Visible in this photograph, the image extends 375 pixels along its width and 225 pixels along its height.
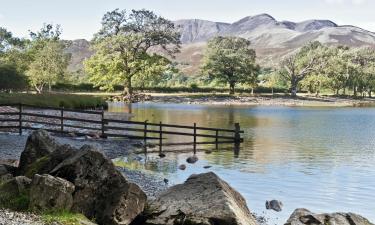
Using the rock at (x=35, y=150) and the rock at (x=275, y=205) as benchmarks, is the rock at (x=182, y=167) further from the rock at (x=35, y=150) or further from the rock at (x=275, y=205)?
the rock at (x=35, y=150)

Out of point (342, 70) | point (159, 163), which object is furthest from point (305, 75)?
point (159, 163)

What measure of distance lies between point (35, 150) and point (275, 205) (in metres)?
8.87

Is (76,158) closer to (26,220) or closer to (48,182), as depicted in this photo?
(48,182)

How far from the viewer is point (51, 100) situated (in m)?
60.6

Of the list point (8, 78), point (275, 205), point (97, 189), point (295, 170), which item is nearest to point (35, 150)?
point (97, 189)

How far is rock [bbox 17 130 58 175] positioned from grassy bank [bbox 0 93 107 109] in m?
33.8

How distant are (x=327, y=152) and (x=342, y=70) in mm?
114416

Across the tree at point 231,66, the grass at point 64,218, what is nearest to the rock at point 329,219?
the grass at point 64,218

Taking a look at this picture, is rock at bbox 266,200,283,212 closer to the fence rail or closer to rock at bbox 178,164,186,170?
rock at bbox 178,164,186,170

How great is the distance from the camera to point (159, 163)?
28.9 meters

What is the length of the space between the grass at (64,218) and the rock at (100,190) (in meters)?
0.56

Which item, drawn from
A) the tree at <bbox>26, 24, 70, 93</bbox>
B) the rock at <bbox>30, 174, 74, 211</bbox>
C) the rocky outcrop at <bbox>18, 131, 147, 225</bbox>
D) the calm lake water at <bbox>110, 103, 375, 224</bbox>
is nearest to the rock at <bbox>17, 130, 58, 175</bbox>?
the rocky outcrop at <bbox>18, 131, 147, 225</bbox>

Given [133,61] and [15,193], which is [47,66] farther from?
[15,193]

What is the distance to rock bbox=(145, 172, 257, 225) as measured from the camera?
41.5 ft
